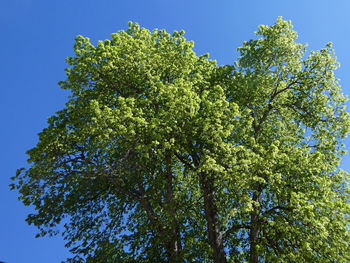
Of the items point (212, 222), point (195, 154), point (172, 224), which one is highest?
point (195, 154)

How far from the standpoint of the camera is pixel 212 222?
57.6 ft

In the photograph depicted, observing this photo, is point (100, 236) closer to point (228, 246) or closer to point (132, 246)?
point (132, 246)

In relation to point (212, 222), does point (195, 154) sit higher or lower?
higher

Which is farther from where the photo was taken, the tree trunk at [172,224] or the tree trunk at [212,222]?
the tree trunk at [212,222]

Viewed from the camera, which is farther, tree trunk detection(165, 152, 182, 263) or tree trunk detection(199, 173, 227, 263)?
tree trunk detection(199, 173, 227, 263)

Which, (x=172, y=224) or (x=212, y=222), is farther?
(x=212, y=222)

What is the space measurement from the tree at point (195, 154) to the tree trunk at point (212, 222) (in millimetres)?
62

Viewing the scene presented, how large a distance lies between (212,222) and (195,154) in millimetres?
3918

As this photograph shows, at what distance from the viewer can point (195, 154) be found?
1830cm

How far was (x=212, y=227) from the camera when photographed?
56.4ft

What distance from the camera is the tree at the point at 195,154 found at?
15.3 metres

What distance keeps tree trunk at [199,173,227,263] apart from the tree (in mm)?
62

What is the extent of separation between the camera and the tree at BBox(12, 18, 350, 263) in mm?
15336

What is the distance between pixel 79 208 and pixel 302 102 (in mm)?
16304
